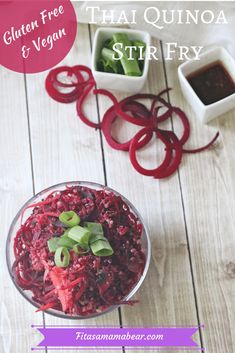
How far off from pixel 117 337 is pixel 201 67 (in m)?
0.66

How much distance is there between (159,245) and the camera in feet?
4.57

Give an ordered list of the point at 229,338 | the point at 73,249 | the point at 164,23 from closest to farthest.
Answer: the point at 73,249 → the point at 229,338 → the point at 164,23

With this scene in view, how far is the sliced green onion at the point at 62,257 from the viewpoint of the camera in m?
1.17

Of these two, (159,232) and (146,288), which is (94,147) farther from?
(146,288)

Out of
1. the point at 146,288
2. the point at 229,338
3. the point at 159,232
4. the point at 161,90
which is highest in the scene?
the point at 161,90

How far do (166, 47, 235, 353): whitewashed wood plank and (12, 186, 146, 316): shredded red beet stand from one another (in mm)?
202

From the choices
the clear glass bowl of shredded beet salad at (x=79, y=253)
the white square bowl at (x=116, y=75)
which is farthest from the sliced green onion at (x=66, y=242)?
the white square bowl at (x=116, y=75)

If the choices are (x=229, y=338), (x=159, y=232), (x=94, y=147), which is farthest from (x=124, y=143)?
(x=229, y=338)

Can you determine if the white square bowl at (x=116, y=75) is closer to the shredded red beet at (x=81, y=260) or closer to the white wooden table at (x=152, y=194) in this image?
the white wooden table at (x=152, y=194)

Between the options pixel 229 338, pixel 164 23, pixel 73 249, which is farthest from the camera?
pixel 164 23

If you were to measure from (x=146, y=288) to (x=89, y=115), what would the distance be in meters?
0.44

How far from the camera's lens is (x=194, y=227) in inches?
55.4

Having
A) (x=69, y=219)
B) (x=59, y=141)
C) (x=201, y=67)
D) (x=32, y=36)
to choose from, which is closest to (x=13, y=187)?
(x=59, y=141)

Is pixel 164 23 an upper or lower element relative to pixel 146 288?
upper
